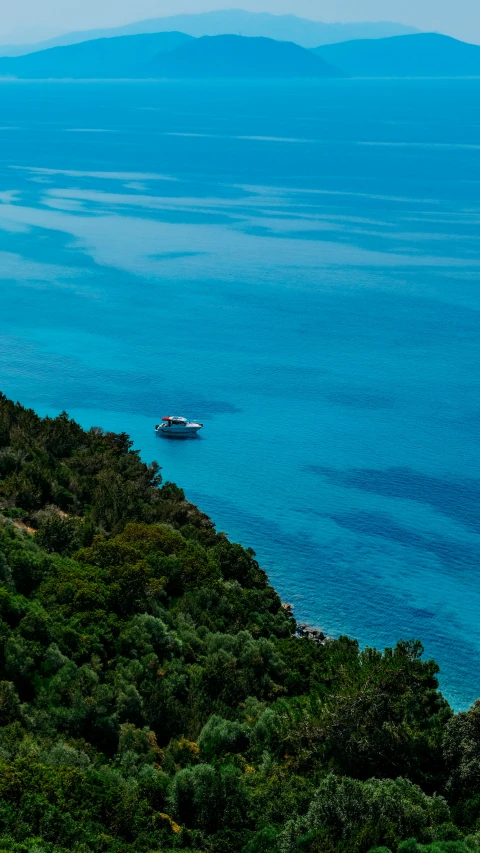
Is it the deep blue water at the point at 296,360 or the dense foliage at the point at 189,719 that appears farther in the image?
the deep blue water at the point at 296,360

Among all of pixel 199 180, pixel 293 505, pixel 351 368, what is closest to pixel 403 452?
pixel 293 505

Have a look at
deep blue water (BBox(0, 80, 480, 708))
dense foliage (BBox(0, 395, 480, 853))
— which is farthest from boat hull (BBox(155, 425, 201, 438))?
dense foliage (BBox(0, 395, 480, 853))

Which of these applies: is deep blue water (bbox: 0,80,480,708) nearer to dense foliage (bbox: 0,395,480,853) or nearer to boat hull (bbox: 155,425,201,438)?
boat hull (bbox: 155,425,201,438)

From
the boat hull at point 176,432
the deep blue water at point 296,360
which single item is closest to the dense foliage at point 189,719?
the deep blue water at point 296,360

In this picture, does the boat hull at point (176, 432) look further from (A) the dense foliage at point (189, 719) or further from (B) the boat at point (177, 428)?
(A) the dense foliage at point (189, 719)

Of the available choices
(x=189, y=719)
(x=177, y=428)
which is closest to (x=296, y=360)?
(x=177, y=428)

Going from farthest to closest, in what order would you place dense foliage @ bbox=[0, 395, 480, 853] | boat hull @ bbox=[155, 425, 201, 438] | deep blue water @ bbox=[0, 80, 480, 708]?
boat hull @ bbox=[155, 425, 201, 438]
deep blue water @ bbox=[0, 80, 480, 708]
dense foliage @ bbox=[0, 395, 480, 853]
